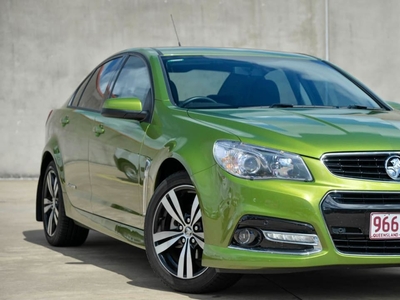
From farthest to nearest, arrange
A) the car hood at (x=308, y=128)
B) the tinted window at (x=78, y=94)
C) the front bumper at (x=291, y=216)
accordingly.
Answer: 1. the tinted window at (x=78, y=94)
2. the car hood at (x=308, y=128)
3. the front bumper at (x=291, y=216)

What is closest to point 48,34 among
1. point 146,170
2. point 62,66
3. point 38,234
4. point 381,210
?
point 62,66

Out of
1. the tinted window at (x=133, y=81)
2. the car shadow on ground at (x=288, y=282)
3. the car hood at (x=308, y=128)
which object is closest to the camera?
the car hood at (x=308, y=128)

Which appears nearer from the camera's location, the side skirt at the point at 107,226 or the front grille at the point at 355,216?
the front grille at the point at 355,216

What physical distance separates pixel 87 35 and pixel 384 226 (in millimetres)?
9721

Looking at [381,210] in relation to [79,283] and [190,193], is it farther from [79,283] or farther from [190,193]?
[79,283]

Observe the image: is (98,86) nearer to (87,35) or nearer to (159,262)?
(159,262)

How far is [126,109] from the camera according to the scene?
6117mm

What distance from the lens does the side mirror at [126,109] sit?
611cm

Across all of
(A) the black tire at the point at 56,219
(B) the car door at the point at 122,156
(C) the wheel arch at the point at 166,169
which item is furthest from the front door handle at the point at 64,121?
(C) the wheel arch at the point at 166,169

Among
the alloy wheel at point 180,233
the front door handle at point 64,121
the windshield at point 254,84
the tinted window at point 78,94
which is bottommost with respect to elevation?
the alloy wheel at point 180,233

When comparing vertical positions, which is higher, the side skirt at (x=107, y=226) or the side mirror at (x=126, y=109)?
the side mirror at (x=126, y=109)

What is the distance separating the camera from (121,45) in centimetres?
1432

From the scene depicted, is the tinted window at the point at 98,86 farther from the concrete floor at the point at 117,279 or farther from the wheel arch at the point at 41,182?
the concrete floor at the point at 117,279

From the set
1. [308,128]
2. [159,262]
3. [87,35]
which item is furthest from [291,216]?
[87,35]
